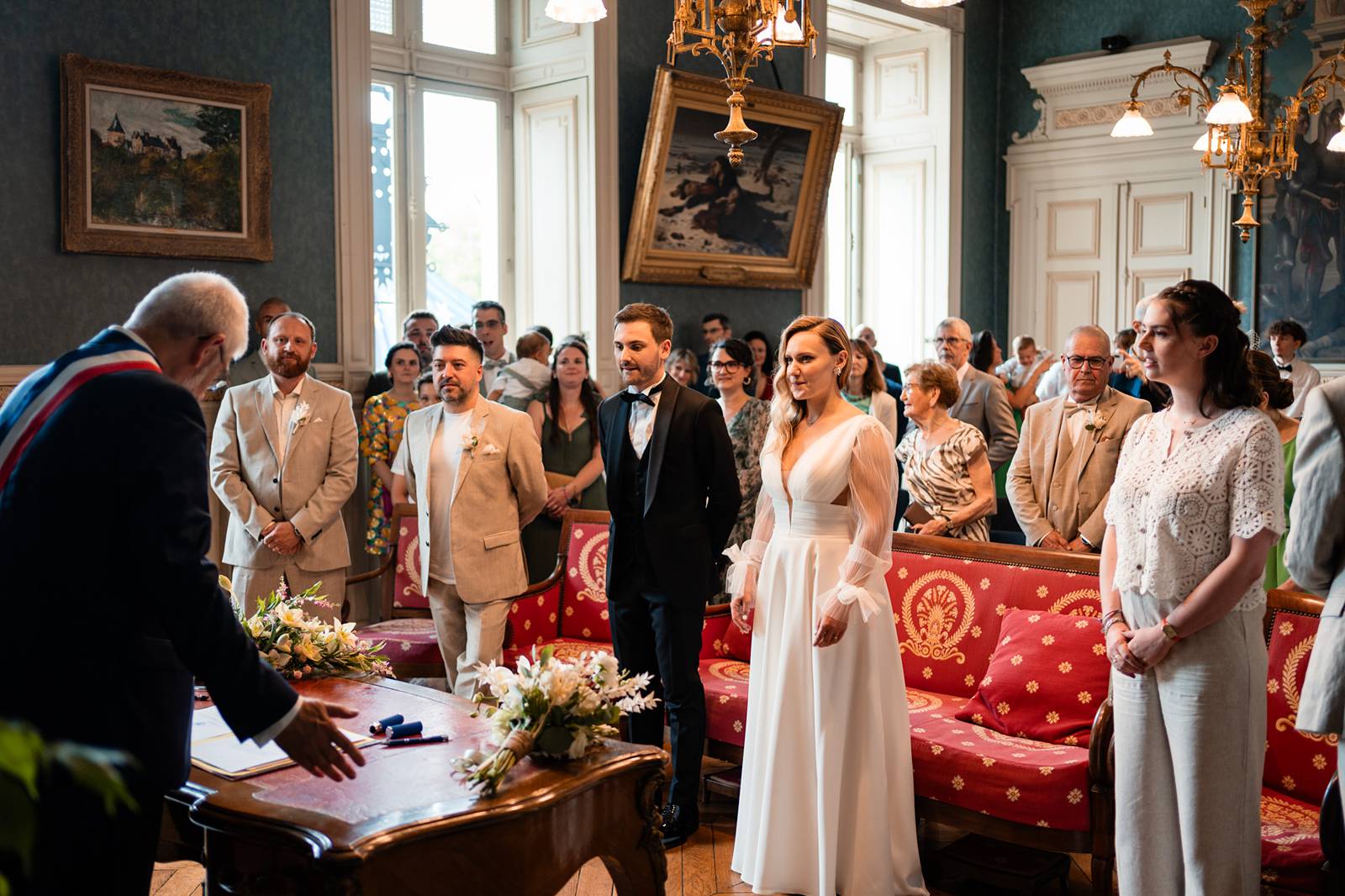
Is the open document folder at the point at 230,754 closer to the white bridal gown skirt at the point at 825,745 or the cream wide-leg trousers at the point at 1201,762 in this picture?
the white bridal gown skirt at the point at 825,745

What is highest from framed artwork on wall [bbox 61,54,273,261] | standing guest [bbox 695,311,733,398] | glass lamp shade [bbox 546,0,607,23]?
glass lamp shade [bbox 546,0,607,23]

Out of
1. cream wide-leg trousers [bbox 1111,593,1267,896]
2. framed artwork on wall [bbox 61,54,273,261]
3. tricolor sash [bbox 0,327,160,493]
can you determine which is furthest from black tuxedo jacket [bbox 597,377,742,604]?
framed artwork on wall [bbox 61,54,273,261]

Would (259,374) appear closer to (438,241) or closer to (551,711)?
(438,241)

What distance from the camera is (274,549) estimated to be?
473 centimetres

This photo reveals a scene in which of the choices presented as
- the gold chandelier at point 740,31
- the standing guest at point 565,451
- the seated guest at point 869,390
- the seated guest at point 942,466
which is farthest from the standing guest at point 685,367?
the gold chandelier at point 740,31

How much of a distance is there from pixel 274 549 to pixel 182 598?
2758 mm

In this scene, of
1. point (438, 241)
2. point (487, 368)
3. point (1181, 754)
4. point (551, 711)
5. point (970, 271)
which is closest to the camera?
point (551, 711)

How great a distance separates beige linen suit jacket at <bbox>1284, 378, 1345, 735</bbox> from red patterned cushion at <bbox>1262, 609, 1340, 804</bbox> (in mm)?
891

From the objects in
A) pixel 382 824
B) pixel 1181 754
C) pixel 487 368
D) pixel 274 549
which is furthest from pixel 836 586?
pixel 487 368

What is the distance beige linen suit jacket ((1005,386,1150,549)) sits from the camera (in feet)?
15.0

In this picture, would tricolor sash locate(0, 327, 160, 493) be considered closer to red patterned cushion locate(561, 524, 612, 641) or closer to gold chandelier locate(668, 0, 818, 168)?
gold chandelier locate(668, 0, 818, 168)

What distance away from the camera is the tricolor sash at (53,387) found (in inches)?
80.5

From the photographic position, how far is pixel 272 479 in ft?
15.7

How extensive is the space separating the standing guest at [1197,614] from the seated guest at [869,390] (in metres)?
3.59
